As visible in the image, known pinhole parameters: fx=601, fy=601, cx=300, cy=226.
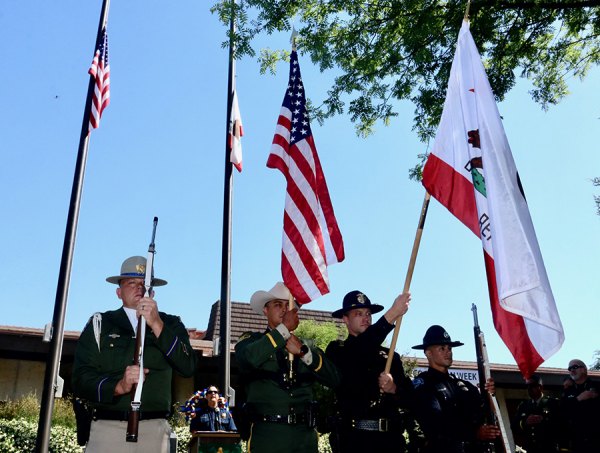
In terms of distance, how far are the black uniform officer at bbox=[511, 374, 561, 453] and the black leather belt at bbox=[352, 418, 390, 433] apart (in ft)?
16.5

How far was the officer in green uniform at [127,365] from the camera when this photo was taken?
4.38 meters

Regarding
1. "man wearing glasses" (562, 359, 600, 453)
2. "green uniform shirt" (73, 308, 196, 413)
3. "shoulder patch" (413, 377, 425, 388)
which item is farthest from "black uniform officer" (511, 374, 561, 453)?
"green uniform shirt" (73, 308, 196, 413)

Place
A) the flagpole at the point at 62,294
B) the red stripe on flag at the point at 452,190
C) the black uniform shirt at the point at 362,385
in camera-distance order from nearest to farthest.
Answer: the red stripe on flag at the point at 452,190 < the black uniform shirt at the point at 362,385 < the flagpole at the point at 62,294

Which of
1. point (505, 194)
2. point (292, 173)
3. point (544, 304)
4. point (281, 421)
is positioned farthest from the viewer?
point (292, 173)

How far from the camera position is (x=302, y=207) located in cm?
548

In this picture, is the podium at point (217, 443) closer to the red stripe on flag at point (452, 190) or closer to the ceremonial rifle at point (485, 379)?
the ceremonial rifle at point (485, 379)

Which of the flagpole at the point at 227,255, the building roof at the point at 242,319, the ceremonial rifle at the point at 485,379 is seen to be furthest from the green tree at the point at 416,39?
the building roof at the point at 242,319

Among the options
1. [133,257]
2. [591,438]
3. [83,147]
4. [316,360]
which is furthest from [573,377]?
[83,147]

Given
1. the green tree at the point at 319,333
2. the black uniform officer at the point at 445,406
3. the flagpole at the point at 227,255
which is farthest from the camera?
the green tree at the point at 319,333

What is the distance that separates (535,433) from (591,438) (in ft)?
3.88

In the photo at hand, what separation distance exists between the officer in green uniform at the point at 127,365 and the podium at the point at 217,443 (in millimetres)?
1798

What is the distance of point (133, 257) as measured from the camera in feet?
16.0

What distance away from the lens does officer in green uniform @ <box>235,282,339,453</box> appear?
15.3ft

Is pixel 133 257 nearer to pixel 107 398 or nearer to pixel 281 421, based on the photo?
pixel 107 398
